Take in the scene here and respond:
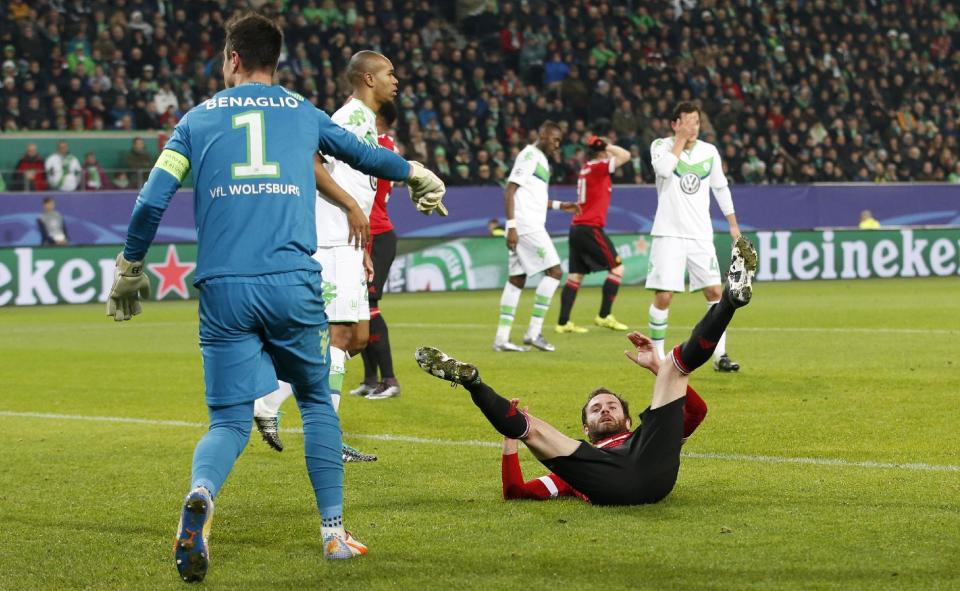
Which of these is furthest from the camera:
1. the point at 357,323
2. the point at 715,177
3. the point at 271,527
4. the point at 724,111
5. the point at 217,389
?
the point at 724,111

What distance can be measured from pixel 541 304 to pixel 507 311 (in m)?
0.47

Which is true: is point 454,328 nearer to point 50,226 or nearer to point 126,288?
point 50,226

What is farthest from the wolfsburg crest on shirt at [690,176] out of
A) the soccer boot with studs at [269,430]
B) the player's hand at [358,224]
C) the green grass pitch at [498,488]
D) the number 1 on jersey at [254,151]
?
the number 1 on jersey at [254,151]

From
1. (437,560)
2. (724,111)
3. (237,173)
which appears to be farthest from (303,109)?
(724,111)

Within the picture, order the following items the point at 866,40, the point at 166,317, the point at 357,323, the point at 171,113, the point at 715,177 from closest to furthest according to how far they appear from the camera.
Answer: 1. the point at 357,323
2. the point at 715,177
3. the point at 166,317
4. the point at 171,113
5. the point at 866,40

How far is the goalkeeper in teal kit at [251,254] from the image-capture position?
4.88 m

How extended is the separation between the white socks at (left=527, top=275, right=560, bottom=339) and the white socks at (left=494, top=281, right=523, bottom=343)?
0.23 m

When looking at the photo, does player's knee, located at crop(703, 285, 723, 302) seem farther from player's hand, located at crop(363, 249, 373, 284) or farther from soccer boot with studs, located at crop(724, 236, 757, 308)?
soccer boot with studs, located at crop(724, 236, 757, 308)

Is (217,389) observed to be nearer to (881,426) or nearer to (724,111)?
(881,426)

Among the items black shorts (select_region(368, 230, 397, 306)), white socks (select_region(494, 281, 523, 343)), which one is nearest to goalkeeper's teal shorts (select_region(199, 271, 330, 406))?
black shorts (select_region(368, 230, 397, 306))

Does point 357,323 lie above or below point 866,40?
below

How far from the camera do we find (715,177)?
12133 mm

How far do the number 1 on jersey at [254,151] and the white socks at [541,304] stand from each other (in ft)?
31.1

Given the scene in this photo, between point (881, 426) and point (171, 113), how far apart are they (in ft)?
67.6
